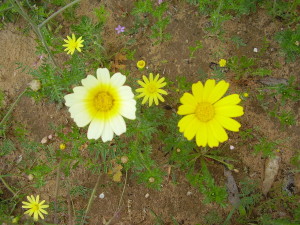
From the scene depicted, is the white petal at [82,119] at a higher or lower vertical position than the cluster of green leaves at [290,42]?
lower

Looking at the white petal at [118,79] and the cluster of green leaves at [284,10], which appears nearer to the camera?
the white petal at [118,79]

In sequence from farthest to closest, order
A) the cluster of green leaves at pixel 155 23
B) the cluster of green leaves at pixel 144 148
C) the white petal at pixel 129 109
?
1. the cluster of green leaves at pixel 155 23
2. the cluster of green leaves at pixel 144 148
3. the white petal at pixel 129 109

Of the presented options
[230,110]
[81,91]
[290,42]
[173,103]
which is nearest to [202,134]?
[230,110]

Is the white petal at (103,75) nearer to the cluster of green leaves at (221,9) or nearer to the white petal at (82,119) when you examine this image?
the white petal at (82,119)

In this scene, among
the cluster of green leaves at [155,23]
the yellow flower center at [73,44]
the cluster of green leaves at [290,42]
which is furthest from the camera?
the cluster of green leaves at [155,23]

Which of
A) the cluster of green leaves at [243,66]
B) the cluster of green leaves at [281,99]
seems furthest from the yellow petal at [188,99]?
the cluster of green leaves at [281,99]

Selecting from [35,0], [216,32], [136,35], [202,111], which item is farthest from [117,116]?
[35,0]

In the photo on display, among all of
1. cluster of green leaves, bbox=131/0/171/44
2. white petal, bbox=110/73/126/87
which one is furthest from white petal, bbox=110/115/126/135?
cluster of green leaves, bbox=131/0/171/44
